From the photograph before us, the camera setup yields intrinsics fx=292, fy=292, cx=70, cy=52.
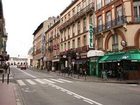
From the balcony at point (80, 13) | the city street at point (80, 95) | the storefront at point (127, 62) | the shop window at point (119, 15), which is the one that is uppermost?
the balcony at point (80, 13)

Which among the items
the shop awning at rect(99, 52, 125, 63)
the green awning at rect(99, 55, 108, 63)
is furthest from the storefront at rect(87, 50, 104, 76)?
the shop awning at rect(99, 52, 125, 63)

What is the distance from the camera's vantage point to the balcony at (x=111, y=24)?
1355 inches

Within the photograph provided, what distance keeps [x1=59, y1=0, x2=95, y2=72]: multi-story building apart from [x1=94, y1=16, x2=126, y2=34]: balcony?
1844 mm

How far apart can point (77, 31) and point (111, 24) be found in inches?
601

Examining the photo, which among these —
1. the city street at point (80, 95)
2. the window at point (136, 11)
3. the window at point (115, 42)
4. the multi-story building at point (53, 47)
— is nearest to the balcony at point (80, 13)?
the window at point (115, 42)

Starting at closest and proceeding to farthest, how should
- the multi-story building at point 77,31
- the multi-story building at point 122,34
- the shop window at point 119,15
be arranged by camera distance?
the multi-story building at point 122,34 → the shop window at point 119,15 → the multi-story building at point 77,31

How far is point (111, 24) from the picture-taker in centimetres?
3712

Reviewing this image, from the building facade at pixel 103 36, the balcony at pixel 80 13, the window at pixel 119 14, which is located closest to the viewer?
the building facade at pixel 103 36

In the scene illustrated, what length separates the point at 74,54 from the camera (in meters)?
50.1

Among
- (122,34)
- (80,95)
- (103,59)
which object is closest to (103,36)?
(103,59)

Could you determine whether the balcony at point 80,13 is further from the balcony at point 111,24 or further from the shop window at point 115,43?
the shop window at point 115,43

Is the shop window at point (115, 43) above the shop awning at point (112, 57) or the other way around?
above

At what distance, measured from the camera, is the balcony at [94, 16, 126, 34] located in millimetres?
34406

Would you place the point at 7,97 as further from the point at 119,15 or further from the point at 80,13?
the point at 80,13
